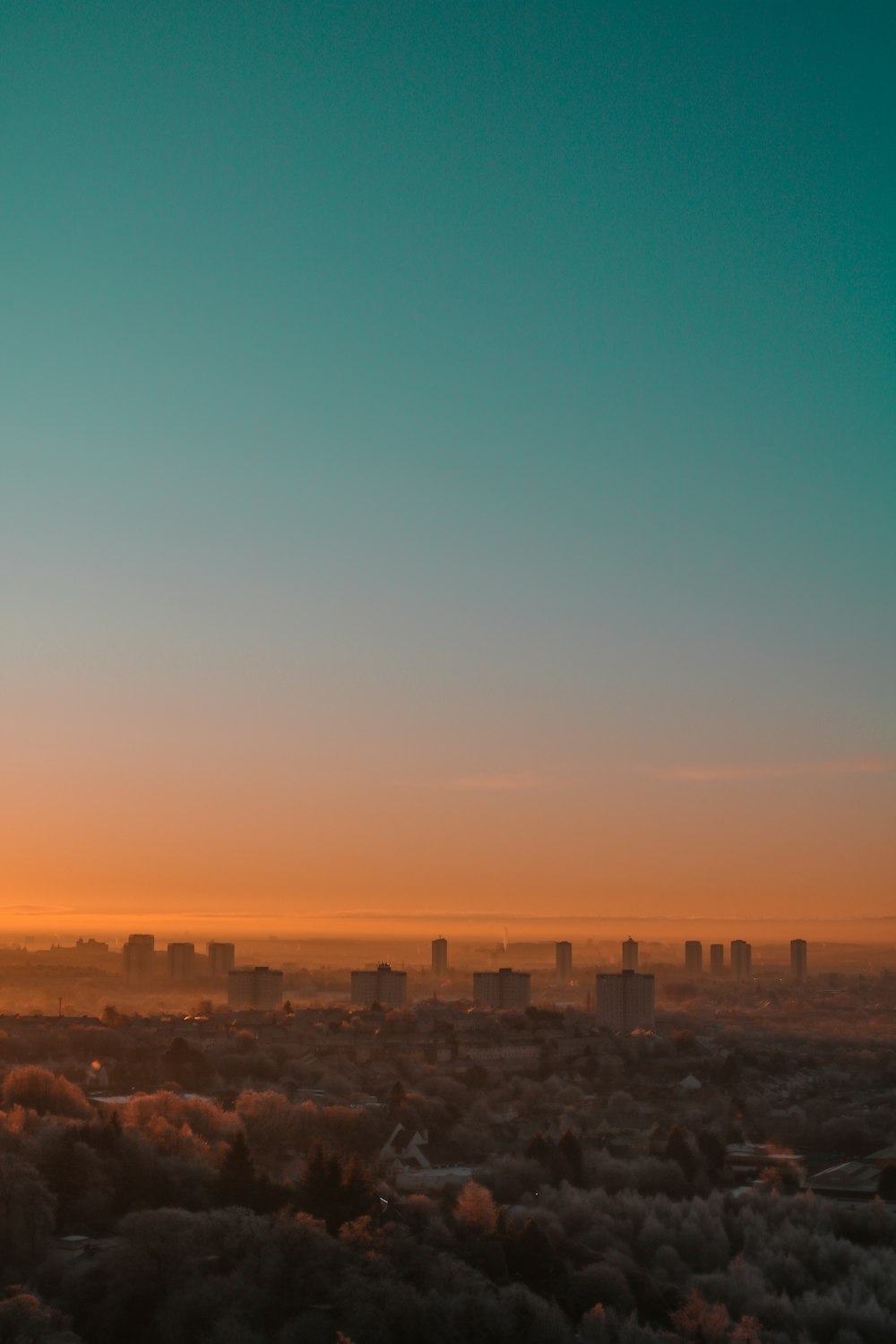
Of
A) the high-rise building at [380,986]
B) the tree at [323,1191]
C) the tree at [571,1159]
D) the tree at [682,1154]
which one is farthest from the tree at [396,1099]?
the high-rise building at [380,986]

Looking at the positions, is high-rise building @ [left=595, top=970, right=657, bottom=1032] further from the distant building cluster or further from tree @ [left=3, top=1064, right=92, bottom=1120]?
tree @ [left=3, top=1064, right=92, bottom=1120]

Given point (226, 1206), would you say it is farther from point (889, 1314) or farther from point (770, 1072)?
point (770, 1072)

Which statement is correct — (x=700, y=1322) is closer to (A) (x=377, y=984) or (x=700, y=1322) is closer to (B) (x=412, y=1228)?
(B) (x=412, y=1228)

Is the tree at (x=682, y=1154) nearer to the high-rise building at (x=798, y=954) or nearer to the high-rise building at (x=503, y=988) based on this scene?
the high-rise building at (x=503, y=988)

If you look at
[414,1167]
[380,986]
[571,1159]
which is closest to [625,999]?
[380,986]

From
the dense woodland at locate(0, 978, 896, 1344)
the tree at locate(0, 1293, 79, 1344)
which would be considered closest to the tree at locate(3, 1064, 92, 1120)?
the dense woodland at locate(0, 978, 896, 1344)

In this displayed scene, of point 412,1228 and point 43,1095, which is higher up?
point 43,1095
